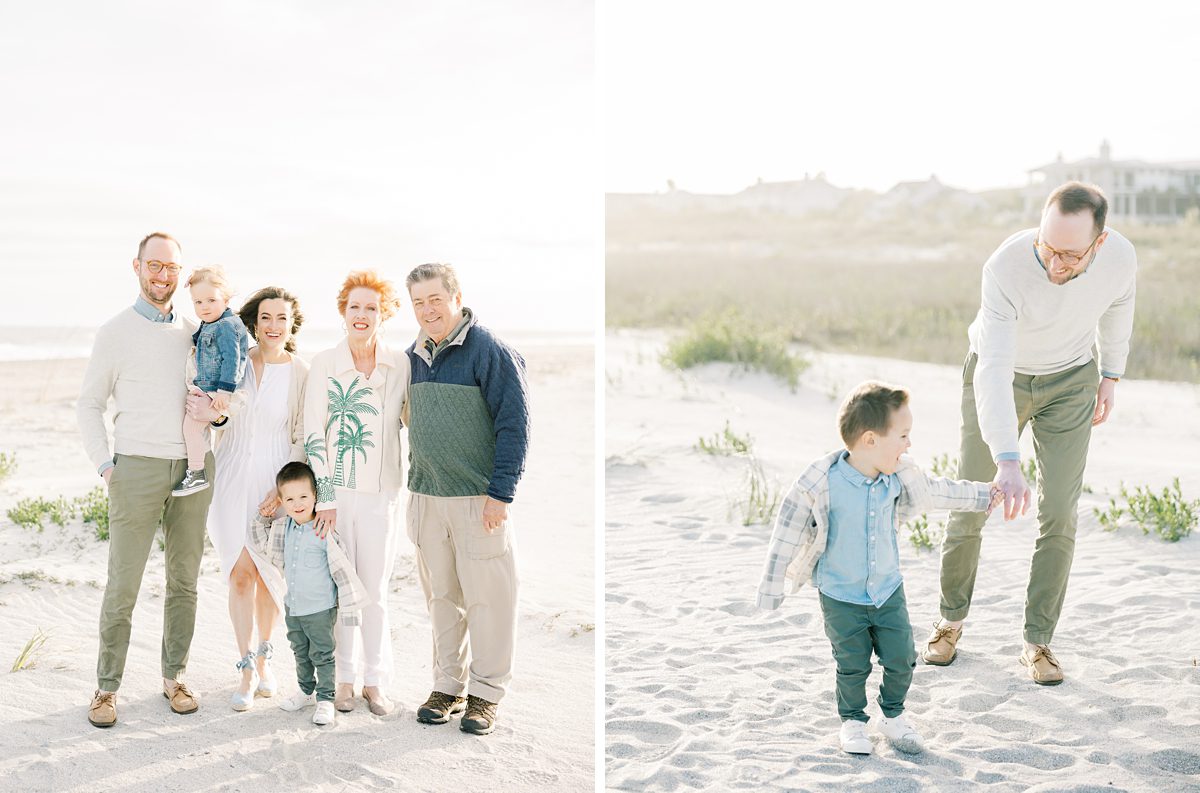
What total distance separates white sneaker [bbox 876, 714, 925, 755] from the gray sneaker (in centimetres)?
257

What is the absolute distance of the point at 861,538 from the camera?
3689 mm

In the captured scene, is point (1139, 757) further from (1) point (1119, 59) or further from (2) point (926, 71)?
(2) point (926, 71)

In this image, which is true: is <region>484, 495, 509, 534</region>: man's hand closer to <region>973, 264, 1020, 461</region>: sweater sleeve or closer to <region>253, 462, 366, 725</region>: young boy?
<region>253, 462, 366, 725</region>: young boy

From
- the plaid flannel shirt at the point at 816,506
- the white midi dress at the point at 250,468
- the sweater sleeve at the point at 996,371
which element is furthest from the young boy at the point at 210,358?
the sweater sleeve at the point at 996,371

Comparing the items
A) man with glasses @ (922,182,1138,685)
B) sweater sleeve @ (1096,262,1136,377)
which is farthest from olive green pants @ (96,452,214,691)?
sweater sleeve @ (1096,262,1136,377)

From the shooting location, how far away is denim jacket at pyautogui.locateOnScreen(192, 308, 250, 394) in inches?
160

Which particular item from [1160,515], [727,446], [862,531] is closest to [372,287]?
[862,531]

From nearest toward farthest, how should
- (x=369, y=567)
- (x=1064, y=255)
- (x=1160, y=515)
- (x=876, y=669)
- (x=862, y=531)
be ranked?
1. (x=862, y=531)
2. (x=1064, y=255)
3. (x=369, y=567)
4. (x=876, y=669)
5. (x=1160, y=515)

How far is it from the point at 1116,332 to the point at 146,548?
12.4ft

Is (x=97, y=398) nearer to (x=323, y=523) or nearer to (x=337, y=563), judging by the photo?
(x=323, y=523)

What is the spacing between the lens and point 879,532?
3.71 meters

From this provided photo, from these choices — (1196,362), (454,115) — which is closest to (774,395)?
(1196,362)

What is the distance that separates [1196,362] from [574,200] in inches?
1184

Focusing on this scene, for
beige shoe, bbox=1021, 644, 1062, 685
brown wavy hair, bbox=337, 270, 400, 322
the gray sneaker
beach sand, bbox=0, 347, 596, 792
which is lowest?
beach sand, bbox=0, 347, 596, 792
